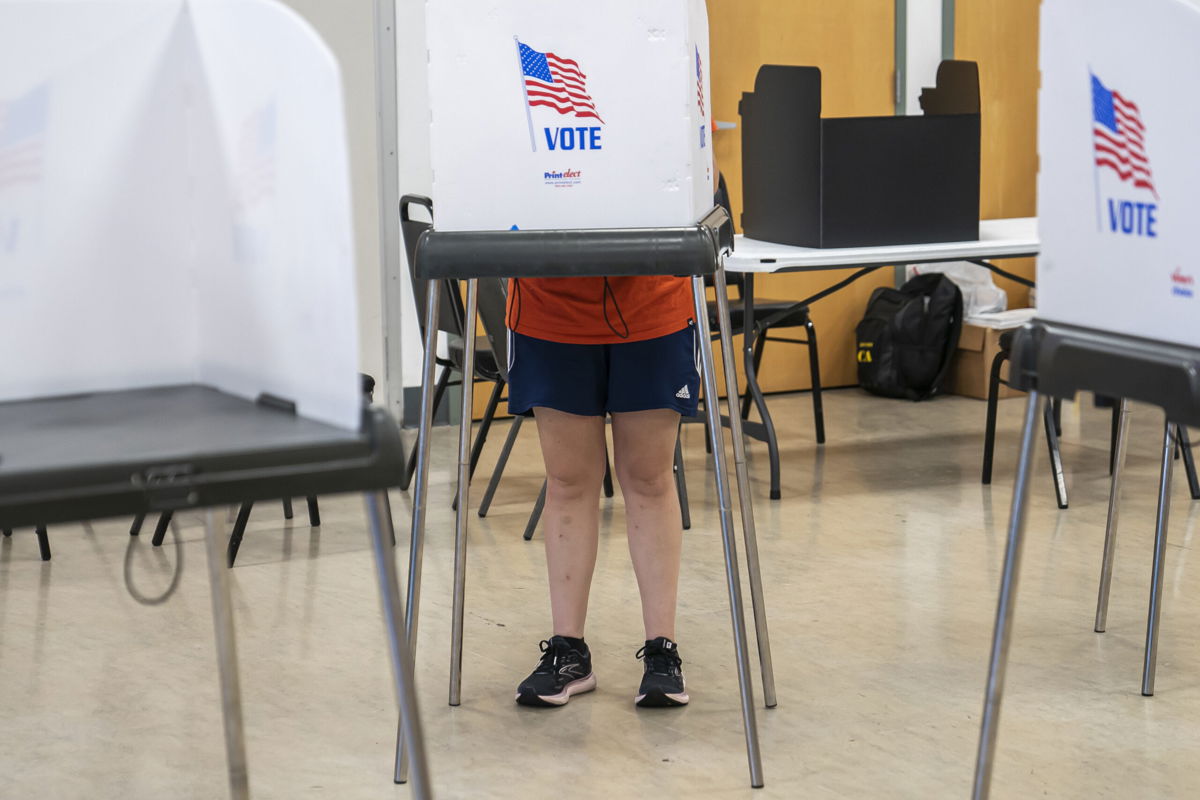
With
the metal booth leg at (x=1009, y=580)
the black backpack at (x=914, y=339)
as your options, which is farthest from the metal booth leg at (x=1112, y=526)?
the black backpack at (x=914, y=339)

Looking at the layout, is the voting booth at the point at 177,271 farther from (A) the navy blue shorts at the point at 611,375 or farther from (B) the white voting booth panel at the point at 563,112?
(A) the navy blue shorts at the point at 611,375

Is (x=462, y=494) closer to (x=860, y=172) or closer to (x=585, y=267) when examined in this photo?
(x=585, y=267)

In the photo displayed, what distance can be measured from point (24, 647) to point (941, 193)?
7.56 feet

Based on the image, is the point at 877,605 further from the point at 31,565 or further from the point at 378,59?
the point at 378,59

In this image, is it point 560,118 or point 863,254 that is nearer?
point 560,118

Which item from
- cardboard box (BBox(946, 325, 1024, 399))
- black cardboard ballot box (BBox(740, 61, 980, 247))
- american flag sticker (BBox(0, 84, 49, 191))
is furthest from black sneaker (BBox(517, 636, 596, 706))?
cardboard box (BBox(946, 325, 1024, 399))

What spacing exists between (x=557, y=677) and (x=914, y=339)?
3125 millimetres

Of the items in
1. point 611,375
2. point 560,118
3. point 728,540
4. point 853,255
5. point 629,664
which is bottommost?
point 629,664

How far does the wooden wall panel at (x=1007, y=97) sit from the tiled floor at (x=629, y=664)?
2.20 meters

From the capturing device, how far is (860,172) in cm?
334

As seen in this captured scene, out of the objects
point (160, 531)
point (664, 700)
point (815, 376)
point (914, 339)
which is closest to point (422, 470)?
point (664, 700)

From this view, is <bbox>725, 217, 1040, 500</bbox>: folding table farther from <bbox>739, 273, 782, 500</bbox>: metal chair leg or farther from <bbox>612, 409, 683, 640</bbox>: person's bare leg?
<bbox>612, 409, 683, 640</bbox>: person's bare leg

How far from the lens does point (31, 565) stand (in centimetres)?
303

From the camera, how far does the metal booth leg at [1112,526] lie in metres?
2.25
